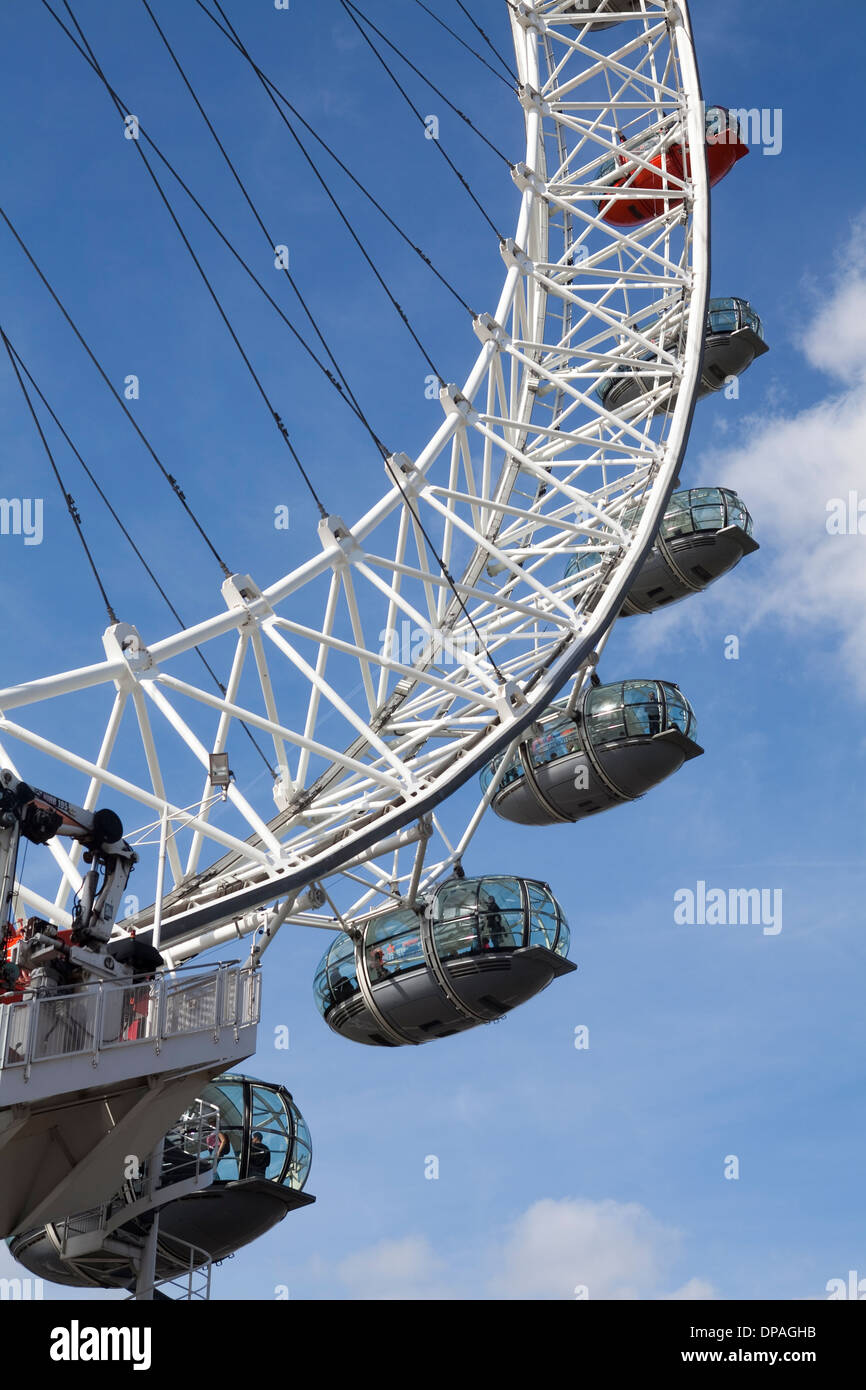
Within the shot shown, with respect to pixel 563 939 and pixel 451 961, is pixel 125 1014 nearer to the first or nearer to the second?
pixel 451 961

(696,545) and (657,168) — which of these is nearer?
(657,168)

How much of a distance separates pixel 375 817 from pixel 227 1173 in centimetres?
637

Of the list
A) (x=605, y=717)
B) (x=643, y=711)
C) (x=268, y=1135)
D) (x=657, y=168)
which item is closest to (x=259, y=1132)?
(x=268, y=1135)

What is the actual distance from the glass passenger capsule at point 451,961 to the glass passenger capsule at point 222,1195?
8.08 feet

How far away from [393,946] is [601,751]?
23.2 ft

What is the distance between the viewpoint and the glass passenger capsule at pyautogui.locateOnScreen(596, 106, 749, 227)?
39625mm

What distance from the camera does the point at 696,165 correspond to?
39.1 meters

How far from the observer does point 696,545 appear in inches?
1626

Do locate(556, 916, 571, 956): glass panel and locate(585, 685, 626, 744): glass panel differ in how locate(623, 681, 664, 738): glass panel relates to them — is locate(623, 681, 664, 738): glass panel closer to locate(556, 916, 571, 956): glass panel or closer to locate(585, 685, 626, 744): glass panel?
locate(585, 685, 626, 744): glass panel

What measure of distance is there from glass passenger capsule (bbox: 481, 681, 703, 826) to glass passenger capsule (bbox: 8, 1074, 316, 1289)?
8.75 m

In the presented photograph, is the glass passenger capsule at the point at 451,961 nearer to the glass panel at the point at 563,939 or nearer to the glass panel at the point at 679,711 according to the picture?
the glass panel at the point at 563,939

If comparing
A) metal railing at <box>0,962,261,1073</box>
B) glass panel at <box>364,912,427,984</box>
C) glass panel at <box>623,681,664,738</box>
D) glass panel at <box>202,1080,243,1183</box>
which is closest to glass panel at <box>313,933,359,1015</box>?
glass panel at <box>364,912,427,984</box>

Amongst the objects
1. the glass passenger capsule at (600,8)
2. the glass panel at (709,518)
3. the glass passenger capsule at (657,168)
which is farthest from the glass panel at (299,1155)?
the glass passenger capsule at (600,8)
